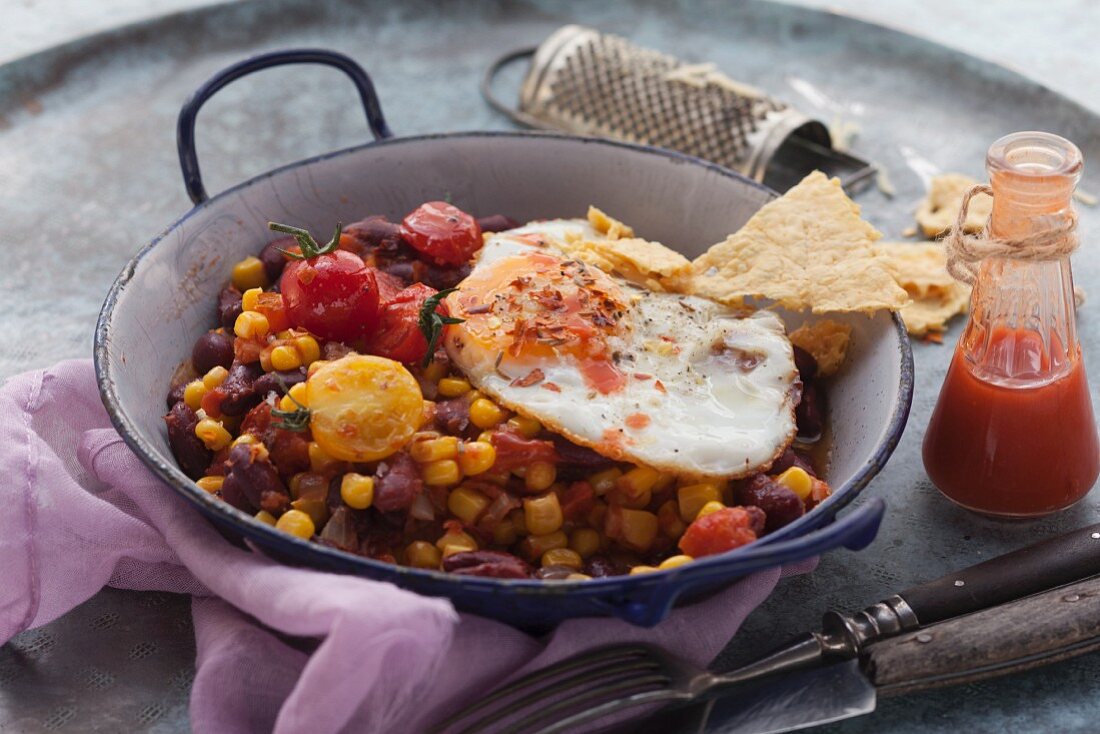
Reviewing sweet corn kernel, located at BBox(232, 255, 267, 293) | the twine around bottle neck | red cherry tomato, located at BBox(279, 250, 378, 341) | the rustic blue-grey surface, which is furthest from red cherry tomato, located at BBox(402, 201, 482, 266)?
the twine around bottle neck

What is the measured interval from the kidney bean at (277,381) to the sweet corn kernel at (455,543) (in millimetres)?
740

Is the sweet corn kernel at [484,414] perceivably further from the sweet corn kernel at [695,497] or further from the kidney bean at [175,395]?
the kidney bean at [175,395]

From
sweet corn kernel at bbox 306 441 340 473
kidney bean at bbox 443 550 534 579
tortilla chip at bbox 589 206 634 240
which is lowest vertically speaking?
kidney bean at bbox 443 550 534 579

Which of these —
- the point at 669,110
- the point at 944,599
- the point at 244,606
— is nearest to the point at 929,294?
the point at 669,110

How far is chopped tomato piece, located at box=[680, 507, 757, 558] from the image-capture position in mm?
3246

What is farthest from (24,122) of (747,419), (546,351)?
(747,419)

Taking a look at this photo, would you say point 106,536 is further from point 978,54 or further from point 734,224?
point 978,54

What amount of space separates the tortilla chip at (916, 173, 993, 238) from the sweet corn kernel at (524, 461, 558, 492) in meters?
2.72

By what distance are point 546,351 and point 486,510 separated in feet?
1.89

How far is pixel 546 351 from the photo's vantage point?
3.75 meters

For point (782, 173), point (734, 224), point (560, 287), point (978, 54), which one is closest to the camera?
point (560, 287)

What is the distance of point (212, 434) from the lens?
3678 millimetres

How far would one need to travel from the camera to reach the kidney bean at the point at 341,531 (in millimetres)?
3391

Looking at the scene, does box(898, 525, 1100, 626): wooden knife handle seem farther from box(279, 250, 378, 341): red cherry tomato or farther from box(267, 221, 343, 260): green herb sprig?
box(267, 221, 343, 260): green herb sprig
